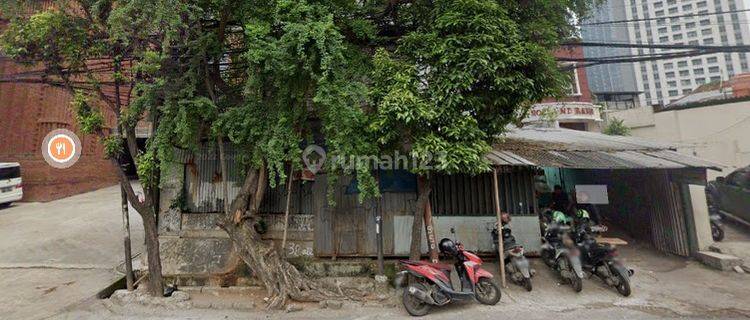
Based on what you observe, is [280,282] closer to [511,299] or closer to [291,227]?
[291,227]

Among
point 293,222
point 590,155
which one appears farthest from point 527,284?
point 293,222

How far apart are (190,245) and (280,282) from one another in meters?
2.76

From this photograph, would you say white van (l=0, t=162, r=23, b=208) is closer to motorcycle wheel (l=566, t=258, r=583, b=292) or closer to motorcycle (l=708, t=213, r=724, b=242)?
motorcycle wheel (l=566, t=258, r=583, b=292)

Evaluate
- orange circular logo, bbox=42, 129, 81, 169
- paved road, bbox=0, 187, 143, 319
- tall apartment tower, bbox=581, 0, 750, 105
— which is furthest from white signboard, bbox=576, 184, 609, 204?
tall apartment tower, bbox=581, 0, 750, 105

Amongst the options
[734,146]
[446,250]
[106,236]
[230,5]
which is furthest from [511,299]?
[734,146]

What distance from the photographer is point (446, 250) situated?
19.4 ft


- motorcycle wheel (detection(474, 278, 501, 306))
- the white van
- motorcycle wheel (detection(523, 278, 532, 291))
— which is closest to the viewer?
motorcycle wheel (detection(474, 278, 501, 306))

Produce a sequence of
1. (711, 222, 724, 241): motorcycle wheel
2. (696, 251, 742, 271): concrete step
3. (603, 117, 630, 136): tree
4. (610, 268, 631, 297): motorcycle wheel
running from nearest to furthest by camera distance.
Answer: (610, 268, 631, 297): motorcycle wheel < (696, 251, 742, 271): concrete step < (711, 222, 724, 241): motorcycle wheel < (603, 117, 630, 136): tree

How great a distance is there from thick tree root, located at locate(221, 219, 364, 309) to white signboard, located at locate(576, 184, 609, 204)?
6325mm

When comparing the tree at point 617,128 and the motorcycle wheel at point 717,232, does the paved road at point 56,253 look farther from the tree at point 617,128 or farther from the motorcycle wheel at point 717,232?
the tree at point 617,128

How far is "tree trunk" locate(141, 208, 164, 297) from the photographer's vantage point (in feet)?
20.0

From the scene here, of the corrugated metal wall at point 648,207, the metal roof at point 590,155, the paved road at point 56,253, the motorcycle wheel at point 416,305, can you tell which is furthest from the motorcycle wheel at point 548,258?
the paved road at point 56,253

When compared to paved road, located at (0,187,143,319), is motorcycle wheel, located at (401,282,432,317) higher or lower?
lower

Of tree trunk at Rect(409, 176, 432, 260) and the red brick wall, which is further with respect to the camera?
the red brick wall
